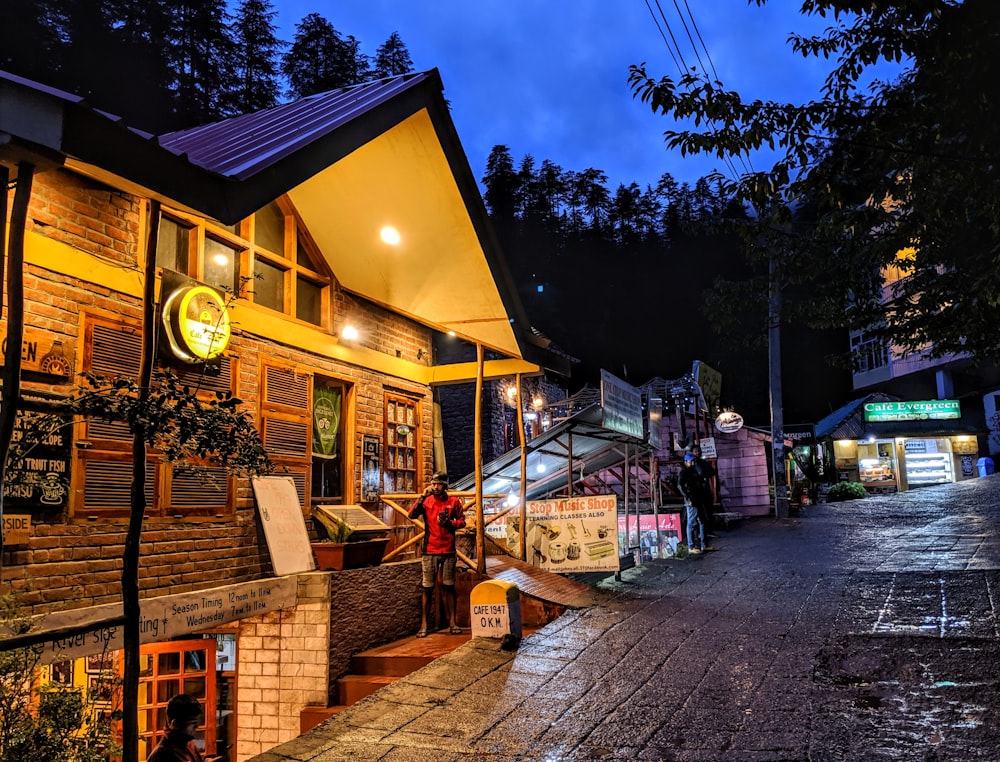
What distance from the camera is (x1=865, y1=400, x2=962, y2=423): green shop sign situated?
33312mm

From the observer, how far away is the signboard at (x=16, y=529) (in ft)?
18.6

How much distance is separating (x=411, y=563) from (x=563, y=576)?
143 inches

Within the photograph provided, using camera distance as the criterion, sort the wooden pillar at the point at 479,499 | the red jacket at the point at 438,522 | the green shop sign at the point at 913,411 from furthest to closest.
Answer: the green shop sign at the point at 913,411 → the wooden pillar at the point at 479,499 → the red jacket at the point at 438,522

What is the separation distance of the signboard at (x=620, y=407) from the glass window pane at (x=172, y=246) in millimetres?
6946

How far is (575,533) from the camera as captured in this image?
10977mm

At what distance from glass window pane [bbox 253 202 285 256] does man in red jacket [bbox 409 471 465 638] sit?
3.69 metres

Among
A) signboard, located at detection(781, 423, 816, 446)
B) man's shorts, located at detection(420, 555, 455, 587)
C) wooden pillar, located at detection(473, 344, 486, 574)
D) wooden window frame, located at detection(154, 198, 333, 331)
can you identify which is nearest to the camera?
wooden window frame, located at detection(154, 198, 333, 331)

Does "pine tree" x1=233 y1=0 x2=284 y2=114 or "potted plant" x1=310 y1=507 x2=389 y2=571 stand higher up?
"pine tree" x1=233 y1=0 x2=284 y2=114

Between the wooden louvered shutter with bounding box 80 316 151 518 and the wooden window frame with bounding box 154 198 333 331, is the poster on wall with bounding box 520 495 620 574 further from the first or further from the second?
the wooden louvered shutter with bounding box 80 316 151 518

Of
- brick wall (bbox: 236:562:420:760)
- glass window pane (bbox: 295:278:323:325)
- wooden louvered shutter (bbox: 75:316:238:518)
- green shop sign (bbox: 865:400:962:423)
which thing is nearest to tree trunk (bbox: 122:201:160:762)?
wooden louvered shutter (bbox: 75:316:238:518)

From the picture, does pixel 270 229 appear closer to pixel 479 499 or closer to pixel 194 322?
pixel 194 322

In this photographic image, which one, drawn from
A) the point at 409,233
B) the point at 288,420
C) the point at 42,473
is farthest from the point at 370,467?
the point at 42,473

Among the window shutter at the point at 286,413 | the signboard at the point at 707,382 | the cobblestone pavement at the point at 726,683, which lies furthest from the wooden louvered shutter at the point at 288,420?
the signboard at the point at 707,382

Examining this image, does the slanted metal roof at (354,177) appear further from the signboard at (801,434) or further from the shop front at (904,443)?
the shop front at (904,443)
